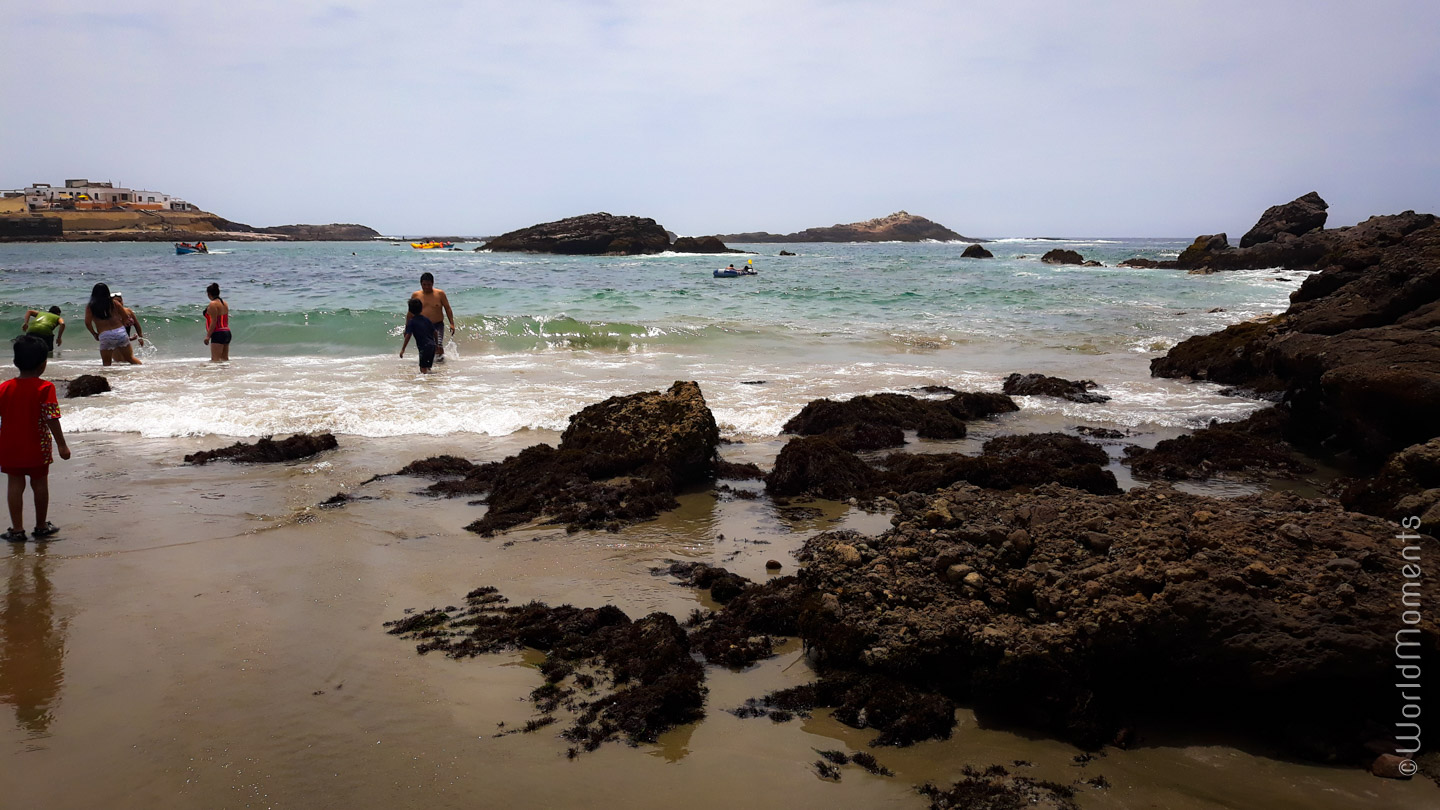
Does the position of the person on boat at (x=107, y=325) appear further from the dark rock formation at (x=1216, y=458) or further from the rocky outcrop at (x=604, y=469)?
the dark rock formation at (x=1216, y=458)

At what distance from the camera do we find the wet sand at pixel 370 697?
293 centimetres

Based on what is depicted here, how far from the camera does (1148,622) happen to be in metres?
3.28

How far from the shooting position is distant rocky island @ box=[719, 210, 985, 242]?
170 metres

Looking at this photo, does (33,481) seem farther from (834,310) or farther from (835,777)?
(834,310)

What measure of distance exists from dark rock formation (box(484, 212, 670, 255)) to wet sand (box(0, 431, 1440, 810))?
76646 millimetres

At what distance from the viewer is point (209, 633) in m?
4.12

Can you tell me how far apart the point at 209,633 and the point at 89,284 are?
131 ft

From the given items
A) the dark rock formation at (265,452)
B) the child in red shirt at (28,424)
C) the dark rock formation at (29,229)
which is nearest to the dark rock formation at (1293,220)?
the dark rock formation at (265,452)

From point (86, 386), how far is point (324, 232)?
173 meters

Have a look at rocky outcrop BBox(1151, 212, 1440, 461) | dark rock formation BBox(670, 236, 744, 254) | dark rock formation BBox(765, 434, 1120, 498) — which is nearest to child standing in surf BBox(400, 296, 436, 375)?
dark rock formation BBox(765, 434, 1120, 498)

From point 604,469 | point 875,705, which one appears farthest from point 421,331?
point 875,705

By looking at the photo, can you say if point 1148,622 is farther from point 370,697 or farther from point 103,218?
point 103,218

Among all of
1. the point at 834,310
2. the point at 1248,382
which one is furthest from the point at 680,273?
the point at 1248,382

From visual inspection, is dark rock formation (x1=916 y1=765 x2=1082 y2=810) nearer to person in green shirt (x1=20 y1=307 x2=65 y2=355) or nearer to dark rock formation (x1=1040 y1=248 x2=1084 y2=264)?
person in green shirt (x1=20 y1=307 x2=65 y2=355)
